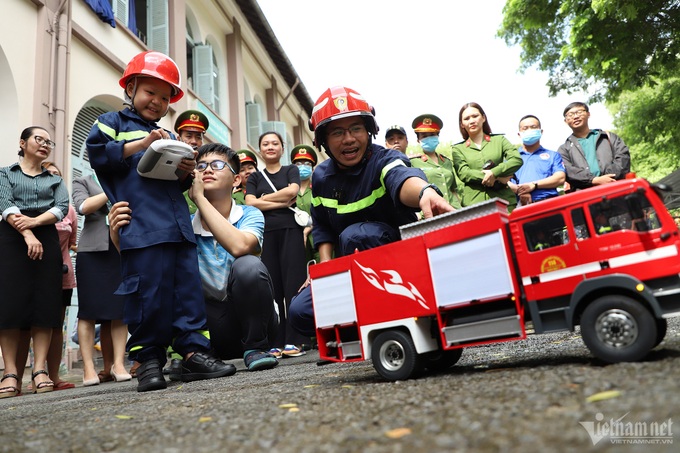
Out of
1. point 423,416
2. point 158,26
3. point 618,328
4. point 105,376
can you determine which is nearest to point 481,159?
point 618,328

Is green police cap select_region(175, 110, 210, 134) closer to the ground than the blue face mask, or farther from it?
farther from it

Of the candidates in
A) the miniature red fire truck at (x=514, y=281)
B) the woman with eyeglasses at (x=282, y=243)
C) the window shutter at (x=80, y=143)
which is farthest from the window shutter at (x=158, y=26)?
the miniature red fire truck at (x=514, y=281)

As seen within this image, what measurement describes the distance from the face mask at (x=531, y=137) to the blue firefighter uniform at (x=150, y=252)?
10.7ft

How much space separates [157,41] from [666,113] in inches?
421

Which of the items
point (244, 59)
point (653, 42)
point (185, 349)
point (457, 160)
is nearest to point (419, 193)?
point (185, 349)

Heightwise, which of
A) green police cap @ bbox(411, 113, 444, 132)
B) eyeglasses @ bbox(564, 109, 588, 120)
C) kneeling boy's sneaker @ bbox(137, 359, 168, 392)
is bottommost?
kneeling boy's sneaker @ bbox(137, 359, 168, 392)

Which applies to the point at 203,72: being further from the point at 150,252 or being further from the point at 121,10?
the point at 150,252

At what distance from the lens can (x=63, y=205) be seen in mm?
4137

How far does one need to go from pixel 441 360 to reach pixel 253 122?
49.8 ft

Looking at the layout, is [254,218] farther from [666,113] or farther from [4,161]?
[666,113]

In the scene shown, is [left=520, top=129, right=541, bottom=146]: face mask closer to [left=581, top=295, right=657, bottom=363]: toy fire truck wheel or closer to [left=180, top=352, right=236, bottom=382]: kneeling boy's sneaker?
[left=180, top=352, right=236, bottom=382]: kneeling boy's sneaker

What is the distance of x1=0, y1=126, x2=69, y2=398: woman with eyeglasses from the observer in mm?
3789

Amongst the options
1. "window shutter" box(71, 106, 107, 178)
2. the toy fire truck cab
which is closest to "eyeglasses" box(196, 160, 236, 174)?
the toy fire truck cab

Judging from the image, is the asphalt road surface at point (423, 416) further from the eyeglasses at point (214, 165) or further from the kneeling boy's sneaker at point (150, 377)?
the eyeglasses at point (214, 165)
